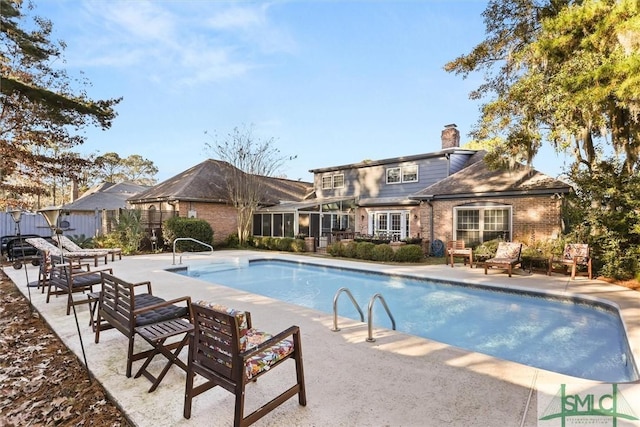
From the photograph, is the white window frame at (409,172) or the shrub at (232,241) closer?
the white window frame at (409,172)

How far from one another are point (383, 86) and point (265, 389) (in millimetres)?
16997

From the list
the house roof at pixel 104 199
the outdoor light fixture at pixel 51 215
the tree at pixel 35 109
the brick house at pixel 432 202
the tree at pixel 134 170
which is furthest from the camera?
the tree at pixel 134 170

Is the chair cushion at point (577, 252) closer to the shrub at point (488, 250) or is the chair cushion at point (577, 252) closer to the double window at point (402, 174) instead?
the shrub at point (488, 250)

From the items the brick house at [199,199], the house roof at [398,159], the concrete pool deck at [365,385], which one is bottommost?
the concrete pool deck at [365,385]

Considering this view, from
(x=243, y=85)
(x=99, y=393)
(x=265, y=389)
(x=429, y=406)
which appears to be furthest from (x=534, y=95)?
(x=243, y=85)

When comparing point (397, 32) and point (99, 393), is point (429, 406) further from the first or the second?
point (397, 32)

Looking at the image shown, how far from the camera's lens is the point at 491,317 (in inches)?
294

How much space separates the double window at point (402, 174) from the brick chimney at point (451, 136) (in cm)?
318

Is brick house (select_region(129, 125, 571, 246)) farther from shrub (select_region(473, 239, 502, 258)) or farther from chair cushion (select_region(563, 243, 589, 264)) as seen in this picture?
chair cushion (select_region(563, 243, 589, 264))

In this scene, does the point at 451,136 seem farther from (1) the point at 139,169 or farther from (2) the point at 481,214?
(1) the point at 139,169

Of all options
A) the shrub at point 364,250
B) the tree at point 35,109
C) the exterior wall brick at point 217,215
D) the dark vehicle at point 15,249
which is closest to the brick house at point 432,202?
the exterior wall brick at point 217,215

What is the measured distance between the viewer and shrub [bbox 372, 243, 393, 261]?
556 inches

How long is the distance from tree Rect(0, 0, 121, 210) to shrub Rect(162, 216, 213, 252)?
4.59 metres

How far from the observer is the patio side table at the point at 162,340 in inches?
135
